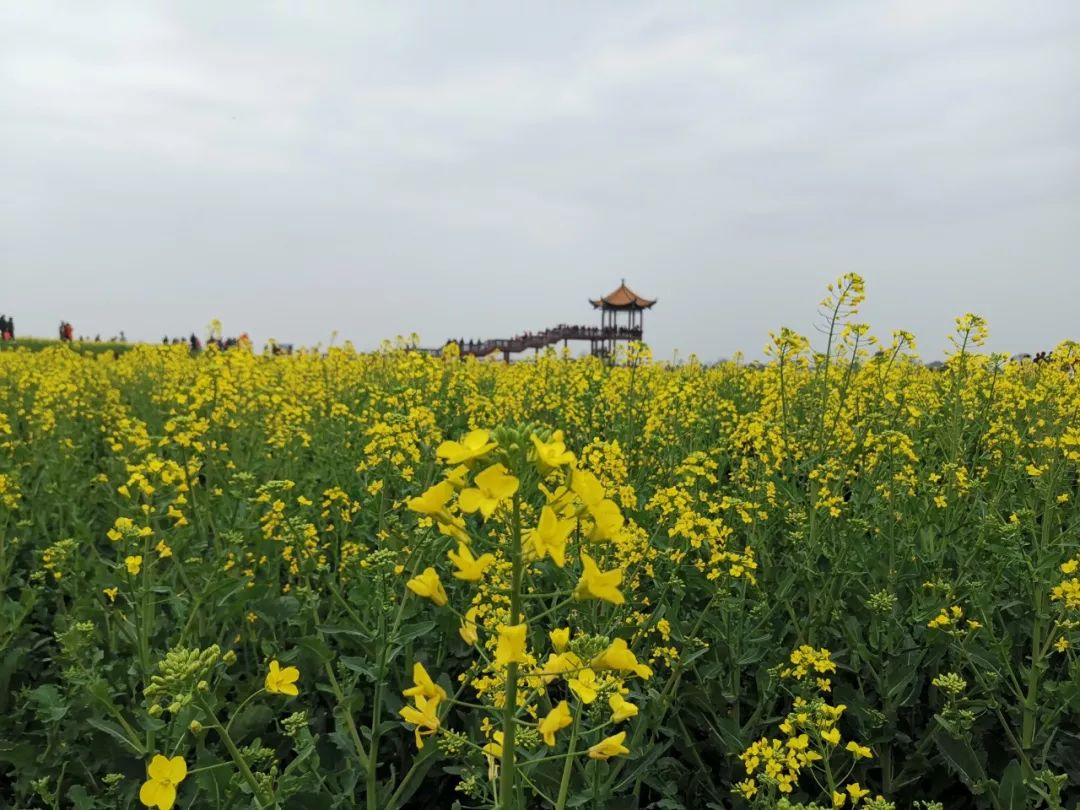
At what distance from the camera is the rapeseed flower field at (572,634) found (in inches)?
69.1

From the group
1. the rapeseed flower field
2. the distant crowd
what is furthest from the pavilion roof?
the rapeseed flower field

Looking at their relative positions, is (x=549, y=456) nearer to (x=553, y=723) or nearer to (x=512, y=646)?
(x=512, y=646)

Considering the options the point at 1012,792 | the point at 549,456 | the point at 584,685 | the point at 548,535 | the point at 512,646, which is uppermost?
the point at 549,456

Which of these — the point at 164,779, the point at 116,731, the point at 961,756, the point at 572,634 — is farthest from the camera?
the point at 572,634

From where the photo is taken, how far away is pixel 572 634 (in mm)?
3043

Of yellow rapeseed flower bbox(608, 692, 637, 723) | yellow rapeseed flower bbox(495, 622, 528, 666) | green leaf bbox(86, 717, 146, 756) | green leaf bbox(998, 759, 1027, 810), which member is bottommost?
green leaf bbox(998, 759, 1027, 810)

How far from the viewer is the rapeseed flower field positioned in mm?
1755

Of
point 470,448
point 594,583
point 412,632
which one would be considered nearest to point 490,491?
point 470,448

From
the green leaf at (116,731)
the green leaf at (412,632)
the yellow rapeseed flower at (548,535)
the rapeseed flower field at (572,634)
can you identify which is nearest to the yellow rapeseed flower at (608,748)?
the rapeseed flower field at (572,634)

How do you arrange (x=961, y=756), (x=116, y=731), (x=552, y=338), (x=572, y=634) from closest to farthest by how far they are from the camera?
(x=116, y=731)
(x=961, y=756)
(x=572, y=634)
(x=552, y=338)

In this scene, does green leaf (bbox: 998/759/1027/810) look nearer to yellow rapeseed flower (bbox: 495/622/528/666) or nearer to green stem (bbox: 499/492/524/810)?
green stem (bbox: 499/492/524/810)

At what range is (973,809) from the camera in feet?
9.09

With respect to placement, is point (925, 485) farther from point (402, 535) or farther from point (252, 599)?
point (252, 599)

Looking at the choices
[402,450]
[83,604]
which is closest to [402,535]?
[402,450]
